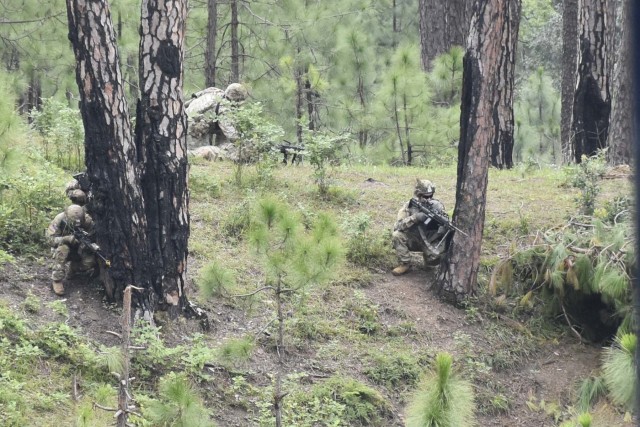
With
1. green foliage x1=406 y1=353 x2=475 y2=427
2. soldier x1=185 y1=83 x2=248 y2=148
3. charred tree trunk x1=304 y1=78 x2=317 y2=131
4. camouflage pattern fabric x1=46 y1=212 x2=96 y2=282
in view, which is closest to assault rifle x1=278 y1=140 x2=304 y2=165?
soldier x1=185 y1=83 x2=248 y2=148

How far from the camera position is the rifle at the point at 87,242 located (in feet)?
23.8

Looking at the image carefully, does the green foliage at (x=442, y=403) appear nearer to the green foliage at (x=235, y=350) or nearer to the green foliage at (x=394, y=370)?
the green foliage at (x=235, y=350)

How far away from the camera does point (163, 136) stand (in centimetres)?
725

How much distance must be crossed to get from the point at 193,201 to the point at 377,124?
19.9ft

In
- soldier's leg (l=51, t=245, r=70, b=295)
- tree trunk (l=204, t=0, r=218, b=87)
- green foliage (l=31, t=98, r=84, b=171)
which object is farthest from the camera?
tree trunk (l=204, t=0, r=218, b=87)

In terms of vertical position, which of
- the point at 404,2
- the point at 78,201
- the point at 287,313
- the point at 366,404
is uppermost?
the point at 404,2

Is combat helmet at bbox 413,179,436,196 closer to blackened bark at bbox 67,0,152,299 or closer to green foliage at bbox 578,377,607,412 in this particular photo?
green foliage at bbox 578,377,607,412

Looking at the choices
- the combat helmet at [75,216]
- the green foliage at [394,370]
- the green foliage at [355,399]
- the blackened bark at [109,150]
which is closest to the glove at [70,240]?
the combat helmet at [75,216]

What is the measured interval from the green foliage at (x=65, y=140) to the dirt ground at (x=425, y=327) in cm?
290

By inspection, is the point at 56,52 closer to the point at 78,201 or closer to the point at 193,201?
the point at 193,201

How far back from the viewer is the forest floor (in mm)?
7211

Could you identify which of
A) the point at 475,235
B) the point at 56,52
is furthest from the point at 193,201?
the point at 56,52

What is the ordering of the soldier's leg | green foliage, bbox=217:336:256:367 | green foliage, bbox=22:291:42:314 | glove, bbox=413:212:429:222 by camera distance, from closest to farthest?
green foliage, bbox=217:336:256:367 < green foliage, bbox=22:291:42:314 < the soldier's leg < glove, bbox=413:212:429:222

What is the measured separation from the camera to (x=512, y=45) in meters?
13.2
